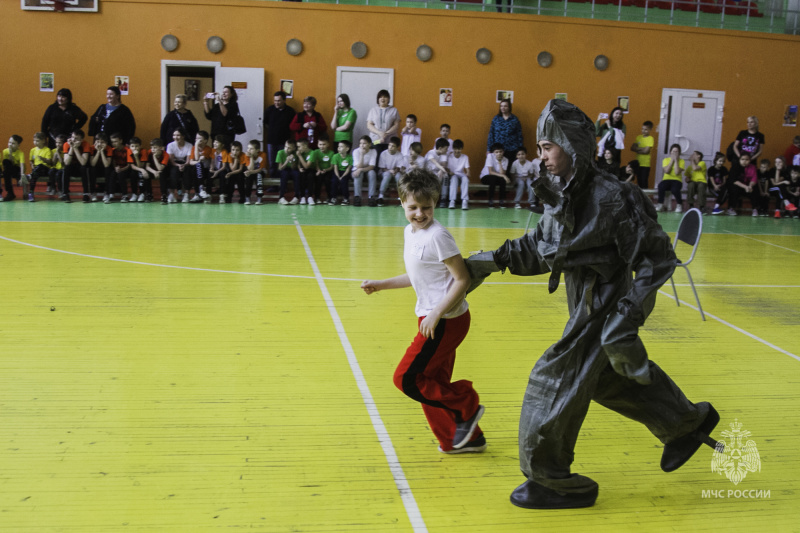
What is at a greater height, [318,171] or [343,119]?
[343,119]

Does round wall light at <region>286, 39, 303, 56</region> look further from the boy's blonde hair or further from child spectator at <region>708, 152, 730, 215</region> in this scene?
the boy's blonde hair

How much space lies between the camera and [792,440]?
4254mm

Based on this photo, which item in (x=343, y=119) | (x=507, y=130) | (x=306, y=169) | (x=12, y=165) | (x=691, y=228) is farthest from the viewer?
(x=507, y=130)

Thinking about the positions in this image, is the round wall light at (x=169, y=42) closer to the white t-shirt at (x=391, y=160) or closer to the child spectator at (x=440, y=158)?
the white t-shirt at (x=391, y=160)

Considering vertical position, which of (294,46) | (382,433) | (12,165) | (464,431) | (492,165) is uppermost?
(294,46)

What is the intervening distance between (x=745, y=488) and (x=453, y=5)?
1496cm

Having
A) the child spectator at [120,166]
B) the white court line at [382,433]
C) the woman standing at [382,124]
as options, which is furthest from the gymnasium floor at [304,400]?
the woman standing at [382,124]

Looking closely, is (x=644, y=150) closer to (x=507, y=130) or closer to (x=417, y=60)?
(x=507, y=130)

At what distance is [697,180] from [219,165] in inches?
398

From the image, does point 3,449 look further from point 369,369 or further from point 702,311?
point 702,311

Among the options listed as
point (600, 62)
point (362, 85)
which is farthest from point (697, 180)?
point (362, 85)

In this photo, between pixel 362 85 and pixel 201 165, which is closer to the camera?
pixel 201 165

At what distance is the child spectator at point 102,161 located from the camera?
14375 mm

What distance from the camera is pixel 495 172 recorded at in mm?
16031
